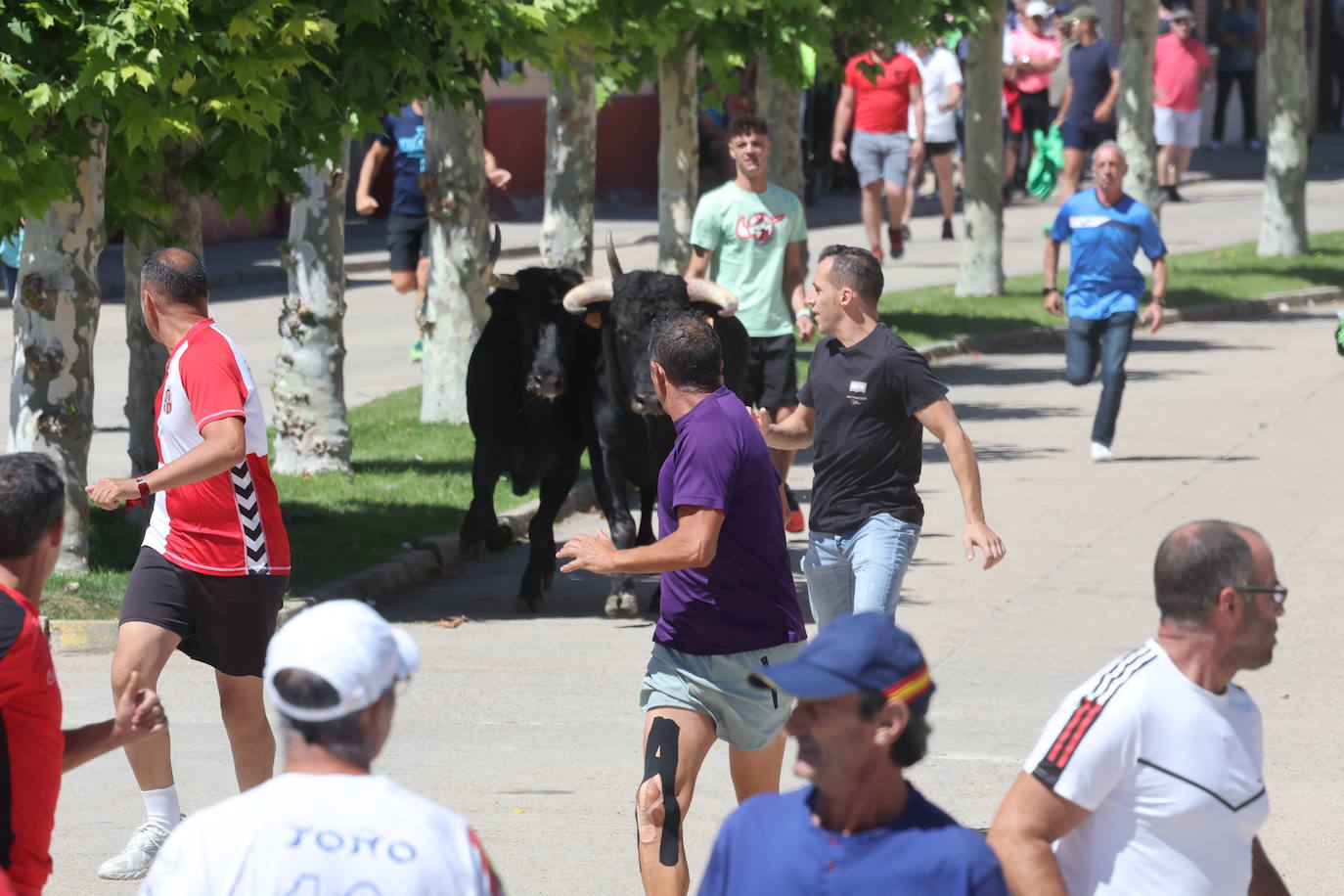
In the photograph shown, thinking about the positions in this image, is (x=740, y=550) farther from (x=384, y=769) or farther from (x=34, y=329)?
(x=34, y=329)

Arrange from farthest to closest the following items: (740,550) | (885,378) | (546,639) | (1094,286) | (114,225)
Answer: (1094,286) → (114,225) → (546,639) → (885,378) → (740,550)

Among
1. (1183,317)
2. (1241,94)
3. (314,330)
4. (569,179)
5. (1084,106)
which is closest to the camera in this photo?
(314,330)

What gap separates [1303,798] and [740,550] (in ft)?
8.83

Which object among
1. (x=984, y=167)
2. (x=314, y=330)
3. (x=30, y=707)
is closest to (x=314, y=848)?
(x=30, y=707)

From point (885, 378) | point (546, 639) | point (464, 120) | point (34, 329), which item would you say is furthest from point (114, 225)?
point (885, 378)

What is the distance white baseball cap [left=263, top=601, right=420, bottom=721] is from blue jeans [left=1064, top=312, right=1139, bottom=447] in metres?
11.2

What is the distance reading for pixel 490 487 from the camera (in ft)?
37.0

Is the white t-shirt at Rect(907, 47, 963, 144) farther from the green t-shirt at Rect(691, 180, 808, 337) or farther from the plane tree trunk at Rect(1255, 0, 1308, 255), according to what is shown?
the green t-shirt at Rect(691, 180, 808, 337)

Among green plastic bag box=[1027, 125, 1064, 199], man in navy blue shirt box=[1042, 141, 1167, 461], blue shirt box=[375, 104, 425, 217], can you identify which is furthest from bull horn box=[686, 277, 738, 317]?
green plastic bag box=[1027, 125, 1064, 199]

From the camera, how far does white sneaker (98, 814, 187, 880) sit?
6.46 m

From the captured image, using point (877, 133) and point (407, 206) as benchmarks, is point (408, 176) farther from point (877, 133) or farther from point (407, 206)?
point (877, 133)

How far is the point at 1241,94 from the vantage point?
41.9m

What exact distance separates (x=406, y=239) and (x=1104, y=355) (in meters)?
6.09

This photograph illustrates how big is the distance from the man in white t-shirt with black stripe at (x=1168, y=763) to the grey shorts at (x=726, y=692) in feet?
6.62
